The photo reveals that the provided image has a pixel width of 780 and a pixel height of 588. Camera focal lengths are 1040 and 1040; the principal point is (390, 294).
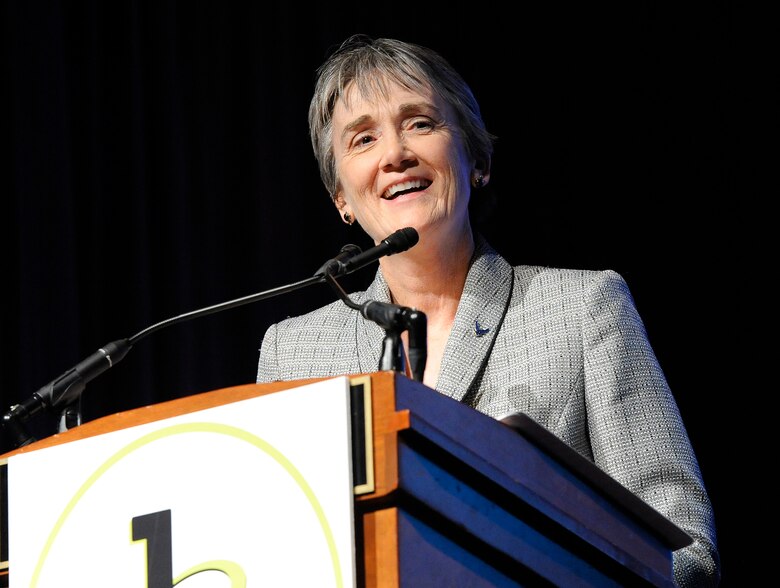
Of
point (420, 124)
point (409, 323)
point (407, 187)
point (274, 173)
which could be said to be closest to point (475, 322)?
point (407, 187)

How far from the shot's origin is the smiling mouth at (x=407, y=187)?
229 cm

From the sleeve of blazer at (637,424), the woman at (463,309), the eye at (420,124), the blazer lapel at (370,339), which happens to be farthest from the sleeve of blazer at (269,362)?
the sleeve of blazer at (637,424)

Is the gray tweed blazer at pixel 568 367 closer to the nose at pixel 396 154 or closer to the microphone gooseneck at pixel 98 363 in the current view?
the nose at pixel 396 154

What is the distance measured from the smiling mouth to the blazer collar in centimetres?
21

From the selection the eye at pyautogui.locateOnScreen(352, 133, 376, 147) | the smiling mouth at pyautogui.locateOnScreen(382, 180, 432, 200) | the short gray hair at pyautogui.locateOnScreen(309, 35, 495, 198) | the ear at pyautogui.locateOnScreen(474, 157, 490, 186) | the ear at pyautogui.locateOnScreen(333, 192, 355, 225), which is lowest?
the smiling mouth at pyautogui.locateOnScreen(382, 180, 432, 200)

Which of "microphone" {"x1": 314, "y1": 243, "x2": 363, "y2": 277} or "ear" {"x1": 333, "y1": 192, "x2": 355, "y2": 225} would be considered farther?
"ear" {"x1": 333, "y1": 192, "x2": 355, "y2": 225}

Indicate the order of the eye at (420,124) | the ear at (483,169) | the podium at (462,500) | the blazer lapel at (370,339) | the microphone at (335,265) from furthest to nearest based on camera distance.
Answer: the ear at (483,169) < the eye at (420,124) < the blazer lapel at (370,339) < the microphone at (335,265) < the podium at (462,500)

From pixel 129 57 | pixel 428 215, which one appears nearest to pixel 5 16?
pixel 129 57

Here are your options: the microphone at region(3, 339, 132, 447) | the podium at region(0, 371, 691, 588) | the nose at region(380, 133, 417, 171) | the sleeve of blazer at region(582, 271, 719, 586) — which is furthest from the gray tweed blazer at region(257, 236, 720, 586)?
the microphone at region(3, 339, 132, 447)

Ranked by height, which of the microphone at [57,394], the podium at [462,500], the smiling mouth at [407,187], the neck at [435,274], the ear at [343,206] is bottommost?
the podium at [462,500]

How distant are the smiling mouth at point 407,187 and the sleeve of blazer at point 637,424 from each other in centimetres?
43

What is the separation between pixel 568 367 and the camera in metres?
2.02

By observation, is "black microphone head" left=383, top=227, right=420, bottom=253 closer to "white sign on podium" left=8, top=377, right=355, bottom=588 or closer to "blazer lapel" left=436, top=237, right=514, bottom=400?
"blazer lapel" left=436, top=237, right=514, bottom=400

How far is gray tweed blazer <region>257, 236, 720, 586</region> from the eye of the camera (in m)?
1.84
